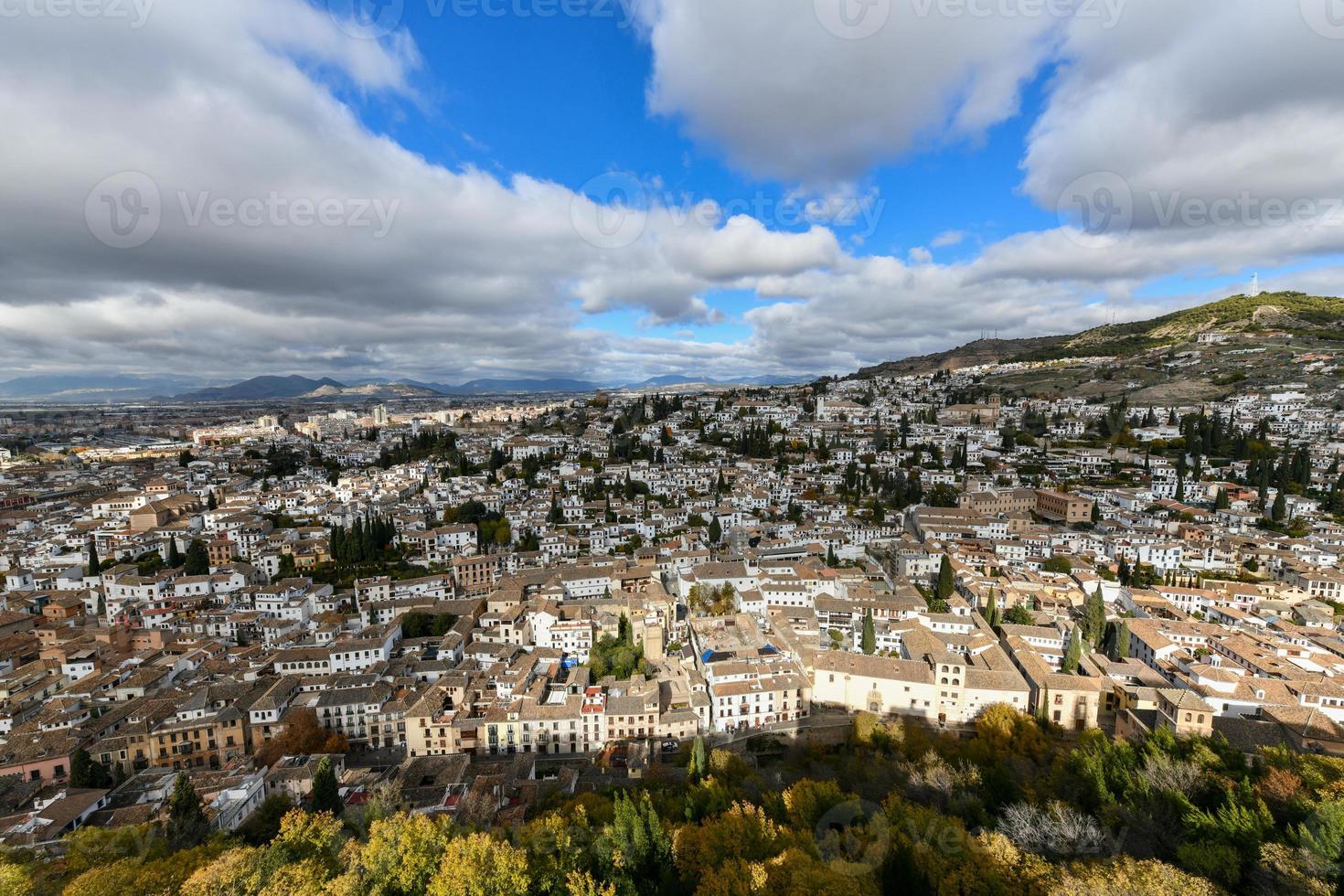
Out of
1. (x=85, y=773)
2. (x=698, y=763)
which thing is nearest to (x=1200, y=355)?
(x=698, y=763)

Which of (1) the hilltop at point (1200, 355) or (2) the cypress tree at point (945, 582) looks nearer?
(2) the cypress tree at point (945, 582)

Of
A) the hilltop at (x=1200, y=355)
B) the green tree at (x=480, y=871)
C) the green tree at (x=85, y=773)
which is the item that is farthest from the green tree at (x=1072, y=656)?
the hilltop at (x=1200, y=355)

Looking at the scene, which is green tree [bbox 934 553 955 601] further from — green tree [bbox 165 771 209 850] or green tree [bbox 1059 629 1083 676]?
green tree [bbox 165 771 209 850]

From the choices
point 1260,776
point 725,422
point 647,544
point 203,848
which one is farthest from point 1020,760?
point 725,422

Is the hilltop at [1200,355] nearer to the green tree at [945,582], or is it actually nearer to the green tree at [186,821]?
the green tree at [945,582]

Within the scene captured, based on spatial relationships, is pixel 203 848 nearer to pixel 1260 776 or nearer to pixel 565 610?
pixel 565 610

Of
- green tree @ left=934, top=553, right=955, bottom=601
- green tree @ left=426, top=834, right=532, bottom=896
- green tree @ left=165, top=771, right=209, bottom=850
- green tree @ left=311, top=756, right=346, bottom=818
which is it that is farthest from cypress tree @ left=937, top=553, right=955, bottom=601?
green tree @ left=165, top=771, right=209, bottom=850
